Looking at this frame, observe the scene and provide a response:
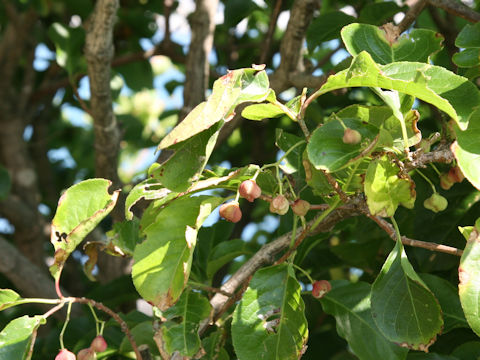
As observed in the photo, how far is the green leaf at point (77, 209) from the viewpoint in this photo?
86 centimetres

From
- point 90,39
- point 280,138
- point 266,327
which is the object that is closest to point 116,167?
point 90,39

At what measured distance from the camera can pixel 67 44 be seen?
69.9 inches

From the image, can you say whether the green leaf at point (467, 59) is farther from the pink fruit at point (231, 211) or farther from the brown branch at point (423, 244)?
the pink fruit at point (231, 211)

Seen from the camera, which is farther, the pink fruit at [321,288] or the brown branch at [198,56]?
the brown branch at [198,56]

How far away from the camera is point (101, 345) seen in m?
0.95

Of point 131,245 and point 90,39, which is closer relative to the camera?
point 131,245

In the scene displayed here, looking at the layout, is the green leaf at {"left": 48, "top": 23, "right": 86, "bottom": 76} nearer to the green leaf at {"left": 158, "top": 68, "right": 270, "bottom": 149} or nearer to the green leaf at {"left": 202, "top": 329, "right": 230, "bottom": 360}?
the green leaf at {"left": 202, "top": 329, "right": 230, "bottom": 360}

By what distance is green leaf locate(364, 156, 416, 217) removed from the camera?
710mm

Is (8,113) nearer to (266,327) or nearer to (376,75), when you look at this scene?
(266,327)

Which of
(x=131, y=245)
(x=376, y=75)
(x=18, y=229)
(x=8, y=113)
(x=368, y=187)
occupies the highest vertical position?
(x=376, y=75)

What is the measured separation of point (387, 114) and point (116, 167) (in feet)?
2.88

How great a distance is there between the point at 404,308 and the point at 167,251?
31 cm

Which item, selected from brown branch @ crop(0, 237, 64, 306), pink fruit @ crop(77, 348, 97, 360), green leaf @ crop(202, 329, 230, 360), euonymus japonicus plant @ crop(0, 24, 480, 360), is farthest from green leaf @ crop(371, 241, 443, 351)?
brown branch @ crop(0, 237, 64, 306)

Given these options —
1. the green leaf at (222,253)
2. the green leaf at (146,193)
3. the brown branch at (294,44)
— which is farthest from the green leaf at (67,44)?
the green leaf at (146,193)
